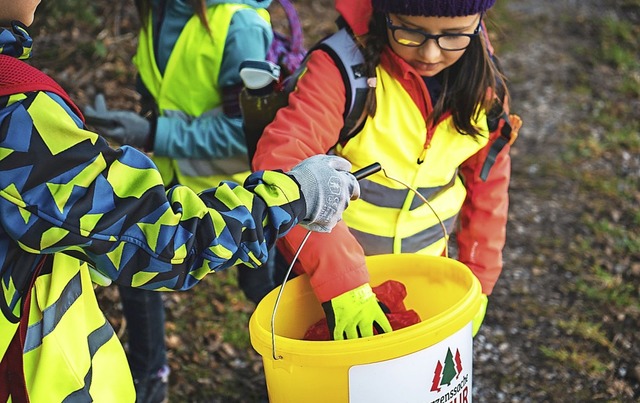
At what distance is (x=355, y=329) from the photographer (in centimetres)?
205

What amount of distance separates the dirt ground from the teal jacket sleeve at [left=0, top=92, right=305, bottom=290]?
1769 millimetres

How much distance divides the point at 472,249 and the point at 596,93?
4.35 metres

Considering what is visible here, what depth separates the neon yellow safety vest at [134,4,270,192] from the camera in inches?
113

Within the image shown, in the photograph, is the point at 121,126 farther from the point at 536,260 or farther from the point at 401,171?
the point at 536,260

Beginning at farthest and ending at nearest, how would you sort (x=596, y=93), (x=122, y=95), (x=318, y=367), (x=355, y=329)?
(x=596, y=93), (x=122, y=95), (x=355, y=329), (x=318, y=367)

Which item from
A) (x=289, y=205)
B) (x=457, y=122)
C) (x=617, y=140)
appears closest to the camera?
(x=289, y=205)

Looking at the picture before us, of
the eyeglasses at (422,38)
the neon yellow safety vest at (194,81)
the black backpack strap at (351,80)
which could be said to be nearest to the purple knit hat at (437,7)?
the eyeglasses at (422,38)

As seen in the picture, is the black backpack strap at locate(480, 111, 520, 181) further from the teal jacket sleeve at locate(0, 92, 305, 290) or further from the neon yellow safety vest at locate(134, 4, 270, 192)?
the teal jacket sleeve at locate(0, 92, 305, 290)

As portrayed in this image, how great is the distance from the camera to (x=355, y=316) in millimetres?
2057

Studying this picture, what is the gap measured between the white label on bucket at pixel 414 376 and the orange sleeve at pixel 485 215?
0.69 m

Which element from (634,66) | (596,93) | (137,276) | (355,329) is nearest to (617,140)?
(596,93)

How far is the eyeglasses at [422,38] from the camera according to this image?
2246 millimetres

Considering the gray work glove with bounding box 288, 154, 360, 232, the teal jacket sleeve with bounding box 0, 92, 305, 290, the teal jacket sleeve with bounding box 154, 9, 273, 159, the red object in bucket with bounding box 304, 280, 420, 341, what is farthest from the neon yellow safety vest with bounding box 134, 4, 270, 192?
the teal jacket sleeve with bounding box 0, 92, 305, 290

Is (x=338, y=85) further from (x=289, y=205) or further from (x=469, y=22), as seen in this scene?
(x=289, y=205)
